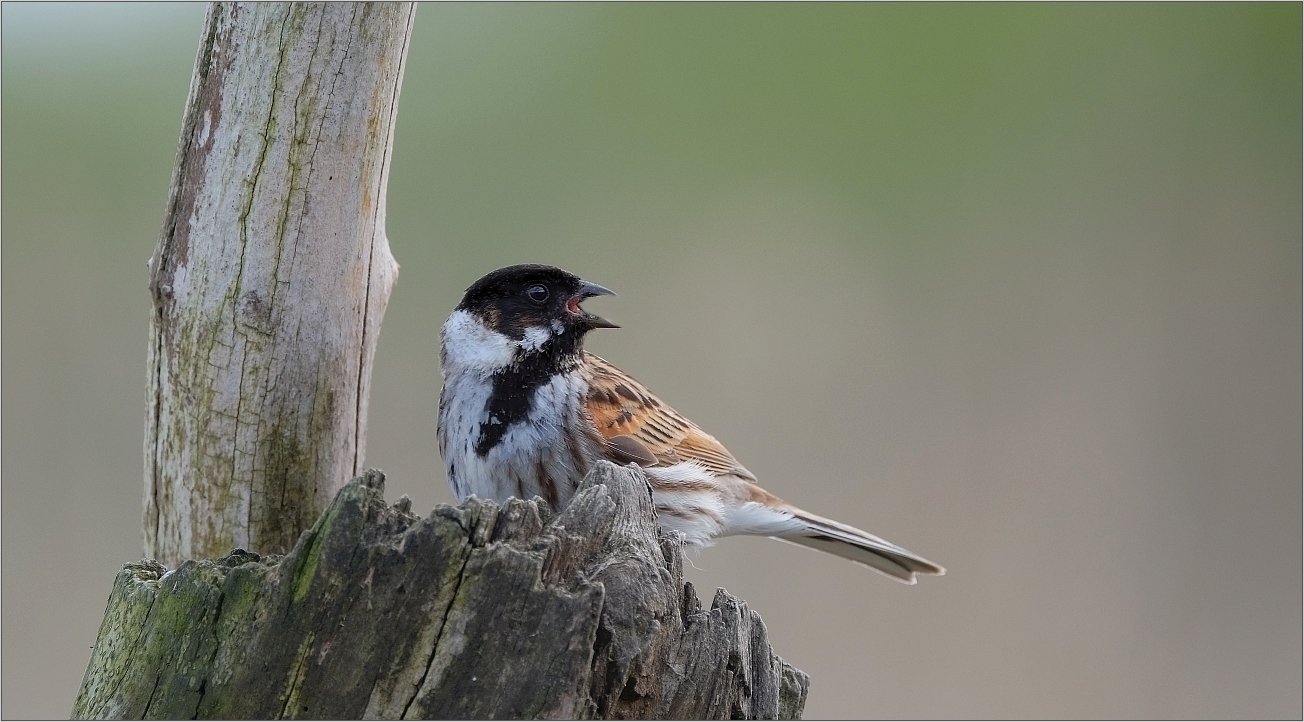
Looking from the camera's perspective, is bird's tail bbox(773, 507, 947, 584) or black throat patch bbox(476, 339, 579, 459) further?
bird's tail bbox(773, 507, 947, 584)

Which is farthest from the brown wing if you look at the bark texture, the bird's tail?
the bark texture

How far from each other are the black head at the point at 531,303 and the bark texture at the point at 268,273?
0.50m

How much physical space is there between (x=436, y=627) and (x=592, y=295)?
6.51 feet

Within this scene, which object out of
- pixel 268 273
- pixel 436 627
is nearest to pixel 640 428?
pixel 268 273

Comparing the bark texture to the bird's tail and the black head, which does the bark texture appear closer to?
the black head

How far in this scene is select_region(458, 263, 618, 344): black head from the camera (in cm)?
394

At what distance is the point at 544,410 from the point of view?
385 cm

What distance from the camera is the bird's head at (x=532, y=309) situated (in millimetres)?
3941

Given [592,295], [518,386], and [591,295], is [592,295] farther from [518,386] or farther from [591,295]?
[518,386]

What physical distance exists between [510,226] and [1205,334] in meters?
4.85

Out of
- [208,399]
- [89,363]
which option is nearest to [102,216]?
[89,363]

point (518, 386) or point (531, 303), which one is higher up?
point (531, 303)

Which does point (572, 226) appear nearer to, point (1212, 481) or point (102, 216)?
point (102, 216)

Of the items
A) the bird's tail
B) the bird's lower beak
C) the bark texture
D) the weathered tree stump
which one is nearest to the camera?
the weathered tree stump
